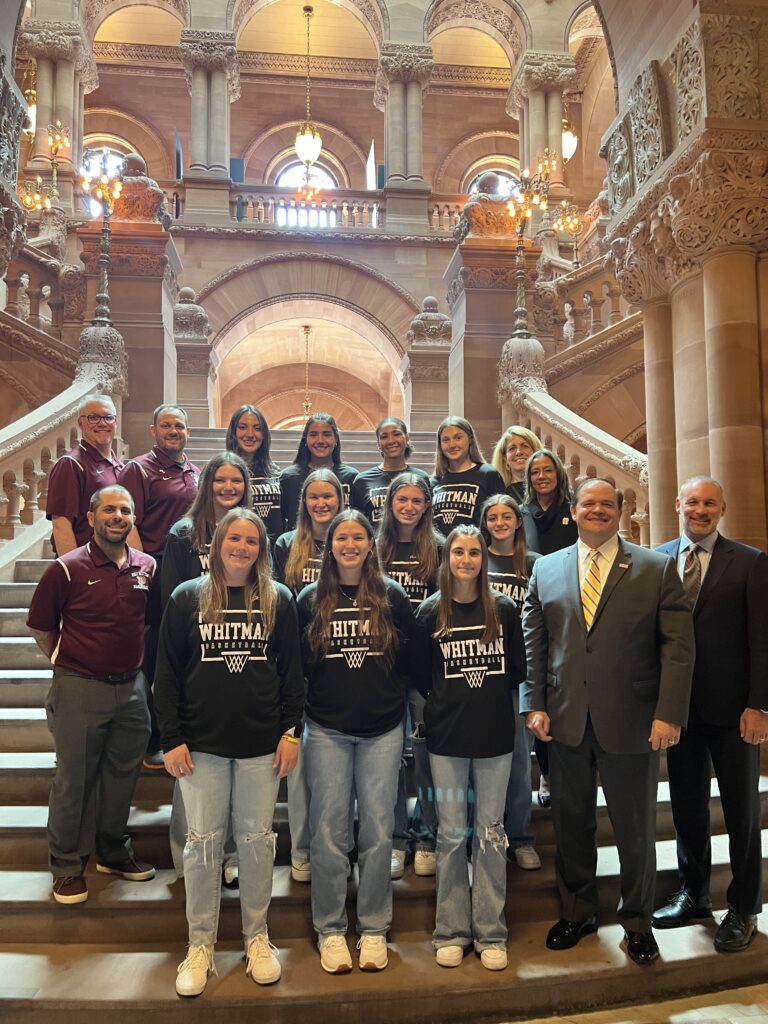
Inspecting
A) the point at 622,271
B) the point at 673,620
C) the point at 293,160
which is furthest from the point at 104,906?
the point at 293,160

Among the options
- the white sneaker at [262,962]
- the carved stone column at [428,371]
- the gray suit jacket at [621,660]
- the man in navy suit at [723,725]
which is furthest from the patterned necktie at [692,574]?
the carved stone column at [428,371]

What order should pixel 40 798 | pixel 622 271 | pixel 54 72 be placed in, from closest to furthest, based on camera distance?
pixel 40 798, pixel 622 271, pixel 54 72

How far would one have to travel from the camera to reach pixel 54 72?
56.5ft

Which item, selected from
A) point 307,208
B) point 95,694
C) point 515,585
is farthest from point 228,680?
point 307,208

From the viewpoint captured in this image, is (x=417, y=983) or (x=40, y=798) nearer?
(x=417, y=983)

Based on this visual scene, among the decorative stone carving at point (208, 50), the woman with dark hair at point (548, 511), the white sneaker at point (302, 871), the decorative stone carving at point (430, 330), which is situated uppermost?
the decorative stone carving at point (208, 50)

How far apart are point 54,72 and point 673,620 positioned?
61.7ft

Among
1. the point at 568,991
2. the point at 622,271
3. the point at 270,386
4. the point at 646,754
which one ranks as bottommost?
the point at 568,991

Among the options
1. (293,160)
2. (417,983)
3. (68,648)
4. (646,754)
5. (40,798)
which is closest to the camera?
(417,983)

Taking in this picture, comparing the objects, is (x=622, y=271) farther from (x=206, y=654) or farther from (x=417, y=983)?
(x=417, y=983)

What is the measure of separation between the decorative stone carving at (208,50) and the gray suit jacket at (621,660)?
17.0 meters

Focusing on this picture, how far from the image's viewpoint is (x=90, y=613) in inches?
140

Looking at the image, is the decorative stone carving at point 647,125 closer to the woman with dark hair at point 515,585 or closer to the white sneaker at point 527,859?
the woman with dark hair at point 515,585

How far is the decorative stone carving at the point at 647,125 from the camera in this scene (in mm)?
5336
